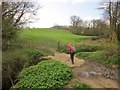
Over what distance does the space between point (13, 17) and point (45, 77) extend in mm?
15966

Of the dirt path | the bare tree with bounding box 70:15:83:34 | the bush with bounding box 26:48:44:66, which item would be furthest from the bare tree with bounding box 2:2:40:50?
the bare tree with bounding box 70:15:83:34

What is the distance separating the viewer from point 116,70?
77.4 feet

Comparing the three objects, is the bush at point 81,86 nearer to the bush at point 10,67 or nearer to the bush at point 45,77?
the bush at point 45,77

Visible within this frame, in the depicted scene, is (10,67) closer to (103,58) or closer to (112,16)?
(103,58)

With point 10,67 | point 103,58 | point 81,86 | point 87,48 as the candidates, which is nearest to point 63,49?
point 87,48

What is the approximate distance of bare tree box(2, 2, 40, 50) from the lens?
29656mm

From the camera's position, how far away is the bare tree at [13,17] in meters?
29.7

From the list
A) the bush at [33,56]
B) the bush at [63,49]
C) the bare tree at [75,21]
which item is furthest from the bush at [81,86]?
the bare tree at [75,21]

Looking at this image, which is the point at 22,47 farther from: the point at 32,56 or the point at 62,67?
the point at 62,67

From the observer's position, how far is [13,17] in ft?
110

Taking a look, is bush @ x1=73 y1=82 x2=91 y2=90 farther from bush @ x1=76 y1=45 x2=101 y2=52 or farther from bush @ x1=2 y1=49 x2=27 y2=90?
bush @ x1=76 y1=45 x2=101 y2=52

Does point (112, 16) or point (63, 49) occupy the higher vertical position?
point (112, 16)

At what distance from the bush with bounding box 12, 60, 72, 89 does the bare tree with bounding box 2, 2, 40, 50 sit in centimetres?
823

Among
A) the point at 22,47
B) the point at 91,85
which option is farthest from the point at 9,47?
the point at 91,85
